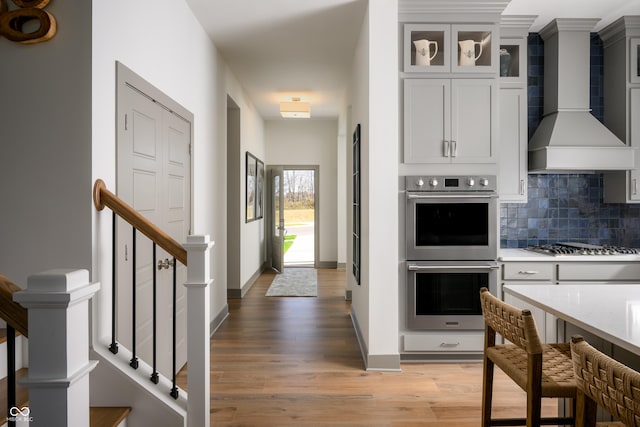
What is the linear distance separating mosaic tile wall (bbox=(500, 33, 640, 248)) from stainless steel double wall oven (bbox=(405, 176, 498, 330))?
0.83 meters

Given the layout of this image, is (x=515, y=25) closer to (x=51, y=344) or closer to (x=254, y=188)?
(x=51, y=344)

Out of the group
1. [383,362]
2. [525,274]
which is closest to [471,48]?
[525,274]

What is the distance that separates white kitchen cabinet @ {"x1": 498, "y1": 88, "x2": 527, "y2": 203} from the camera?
3.76 m

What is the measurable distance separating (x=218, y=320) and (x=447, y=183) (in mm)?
2645

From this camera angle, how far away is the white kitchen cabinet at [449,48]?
342cm

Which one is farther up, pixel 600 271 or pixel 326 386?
pixel 600 271

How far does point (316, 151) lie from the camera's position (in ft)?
28.1

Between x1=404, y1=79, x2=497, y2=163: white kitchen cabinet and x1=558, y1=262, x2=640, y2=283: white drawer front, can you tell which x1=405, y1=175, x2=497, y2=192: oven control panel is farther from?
x1=558, y1=262, x2=640, y2=283: white drawer front

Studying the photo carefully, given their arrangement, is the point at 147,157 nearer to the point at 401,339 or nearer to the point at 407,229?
the point at 407,229

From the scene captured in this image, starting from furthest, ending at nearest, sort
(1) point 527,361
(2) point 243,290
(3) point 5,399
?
1. (2) point 243,290
2. (1) point 527,361
3. (3) point 5,399

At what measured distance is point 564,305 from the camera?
5.97ft

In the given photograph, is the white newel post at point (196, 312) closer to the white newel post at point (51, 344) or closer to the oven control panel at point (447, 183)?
the white newel post at point (51, 344)

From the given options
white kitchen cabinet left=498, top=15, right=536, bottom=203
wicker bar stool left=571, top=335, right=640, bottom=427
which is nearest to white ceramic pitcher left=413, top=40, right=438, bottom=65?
white kitchen cabinet left=498, top=15, right=536, bottom=203

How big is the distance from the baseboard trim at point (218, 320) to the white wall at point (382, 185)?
161 centimetres
